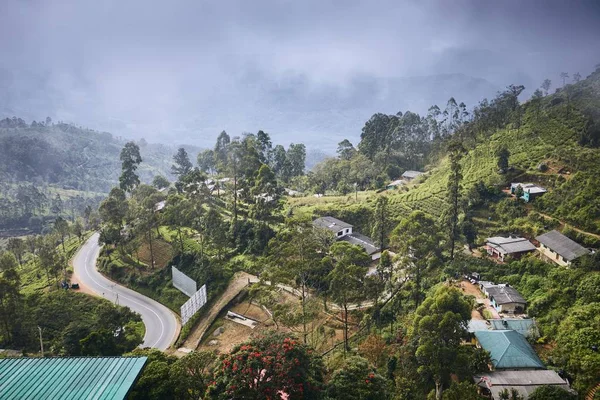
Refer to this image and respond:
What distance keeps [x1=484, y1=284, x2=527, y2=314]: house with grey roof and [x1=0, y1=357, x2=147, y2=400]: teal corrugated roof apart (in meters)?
23.4

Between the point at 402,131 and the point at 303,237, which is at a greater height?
the point at 402,131

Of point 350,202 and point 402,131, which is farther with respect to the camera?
point 402,131

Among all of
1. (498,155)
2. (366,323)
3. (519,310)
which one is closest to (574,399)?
(519,310)

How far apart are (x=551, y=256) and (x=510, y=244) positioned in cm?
308

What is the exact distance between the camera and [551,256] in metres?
32.8

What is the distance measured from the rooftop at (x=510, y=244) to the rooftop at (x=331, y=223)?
14.0 metres

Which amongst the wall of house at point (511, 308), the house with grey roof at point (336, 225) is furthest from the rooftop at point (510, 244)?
the house with grey roof at point (336, 225)

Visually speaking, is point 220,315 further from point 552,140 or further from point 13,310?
point 552,140

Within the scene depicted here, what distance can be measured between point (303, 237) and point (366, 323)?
810 cm

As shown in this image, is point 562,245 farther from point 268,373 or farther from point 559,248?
point 268,373

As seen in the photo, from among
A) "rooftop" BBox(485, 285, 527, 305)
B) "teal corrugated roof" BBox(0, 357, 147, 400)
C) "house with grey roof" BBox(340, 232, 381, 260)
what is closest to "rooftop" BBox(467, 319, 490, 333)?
"rooftop" BBox(485, 285, 527, 305)

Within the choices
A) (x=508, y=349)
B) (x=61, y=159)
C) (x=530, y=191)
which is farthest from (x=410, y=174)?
(x=61, y=159)

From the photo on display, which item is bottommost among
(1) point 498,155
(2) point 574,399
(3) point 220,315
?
(3) point 220,315

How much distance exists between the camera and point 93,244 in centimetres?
5622
